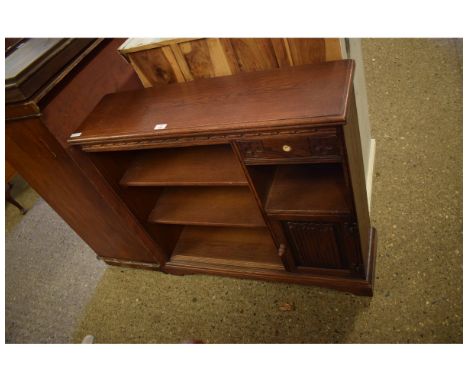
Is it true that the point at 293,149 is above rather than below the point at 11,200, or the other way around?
above

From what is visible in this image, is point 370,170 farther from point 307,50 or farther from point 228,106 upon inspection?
point 228,106

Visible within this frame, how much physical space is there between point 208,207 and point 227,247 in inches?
12.0

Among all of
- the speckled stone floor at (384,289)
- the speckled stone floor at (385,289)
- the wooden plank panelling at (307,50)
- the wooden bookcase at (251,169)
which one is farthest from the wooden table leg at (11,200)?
the wooden plank panelling at (307,50)

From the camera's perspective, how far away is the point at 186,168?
4.69 ft

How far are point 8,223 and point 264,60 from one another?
261 cm

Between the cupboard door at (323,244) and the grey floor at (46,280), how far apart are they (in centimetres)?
130

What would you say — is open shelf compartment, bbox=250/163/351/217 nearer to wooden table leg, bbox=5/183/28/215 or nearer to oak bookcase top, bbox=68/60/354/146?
oak bookcase top, bbox=68/60/354/146

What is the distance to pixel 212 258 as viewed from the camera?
1.79 meters

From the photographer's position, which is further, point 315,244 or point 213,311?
point 213,311

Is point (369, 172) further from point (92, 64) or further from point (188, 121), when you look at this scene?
point (92, 64)

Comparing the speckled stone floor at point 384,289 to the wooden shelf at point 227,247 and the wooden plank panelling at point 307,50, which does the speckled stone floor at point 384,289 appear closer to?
the wooden shelf at point 227,247

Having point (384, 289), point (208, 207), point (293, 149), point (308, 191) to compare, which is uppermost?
point (293, 149)

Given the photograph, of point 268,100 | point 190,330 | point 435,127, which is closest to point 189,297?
point 190,330

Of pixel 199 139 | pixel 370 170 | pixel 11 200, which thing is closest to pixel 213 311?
pixel 199 139
